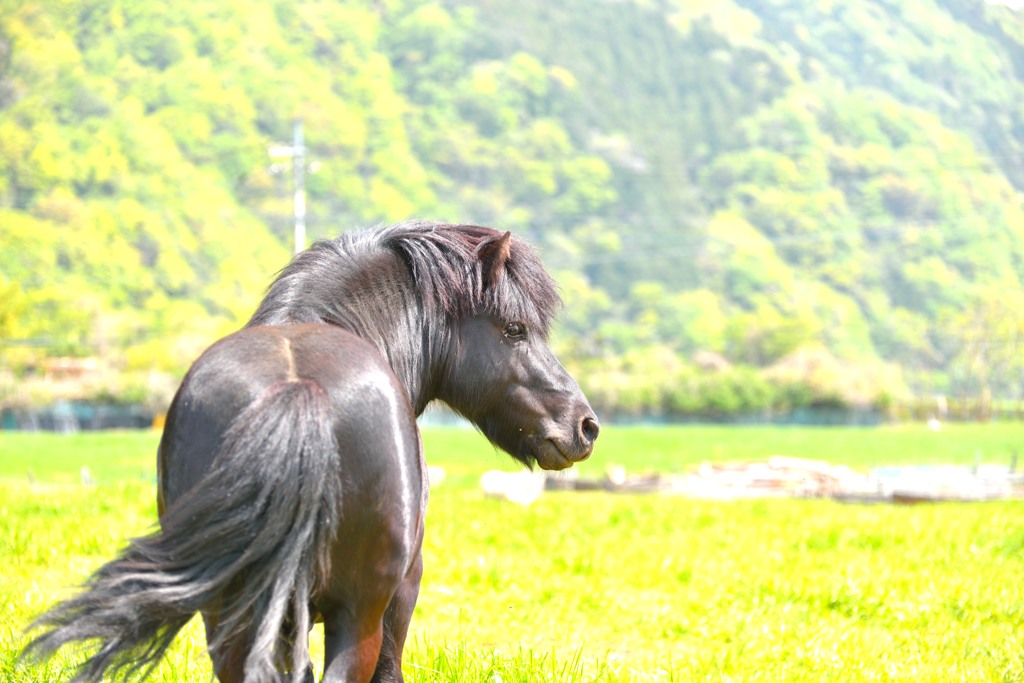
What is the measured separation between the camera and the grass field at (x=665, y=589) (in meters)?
5.69

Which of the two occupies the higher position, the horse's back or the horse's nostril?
the horse's back

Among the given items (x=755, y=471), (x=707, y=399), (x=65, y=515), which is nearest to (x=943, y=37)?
(x=707, y=399)

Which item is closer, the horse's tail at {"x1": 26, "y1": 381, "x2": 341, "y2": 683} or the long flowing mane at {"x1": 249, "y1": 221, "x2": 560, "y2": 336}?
the horse's tail at {"x1": 26, "y1": 381, "x2": 341, "y2": 683}

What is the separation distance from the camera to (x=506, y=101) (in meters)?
144

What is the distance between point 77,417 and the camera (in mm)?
63656

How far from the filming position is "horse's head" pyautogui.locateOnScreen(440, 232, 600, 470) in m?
4.09

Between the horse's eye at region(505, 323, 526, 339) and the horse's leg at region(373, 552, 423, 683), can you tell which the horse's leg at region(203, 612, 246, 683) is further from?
the horse's eye at region(505, 323, 526, 339)

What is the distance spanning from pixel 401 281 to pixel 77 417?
64126 millimetres

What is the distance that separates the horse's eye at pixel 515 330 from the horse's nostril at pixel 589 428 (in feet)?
1.32

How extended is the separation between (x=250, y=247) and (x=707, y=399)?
41.5 m

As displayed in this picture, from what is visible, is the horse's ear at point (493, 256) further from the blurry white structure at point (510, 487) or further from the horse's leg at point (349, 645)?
the blurry white structure at point (510, 487)

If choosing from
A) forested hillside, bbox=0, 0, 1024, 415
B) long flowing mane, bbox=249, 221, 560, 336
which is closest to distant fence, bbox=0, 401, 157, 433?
forested hillside, bbox=0, 0, 1024, 415

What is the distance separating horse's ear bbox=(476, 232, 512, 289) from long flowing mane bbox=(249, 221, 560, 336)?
2cm

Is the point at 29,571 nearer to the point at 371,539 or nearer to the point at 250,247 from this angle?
the point at 371,539
